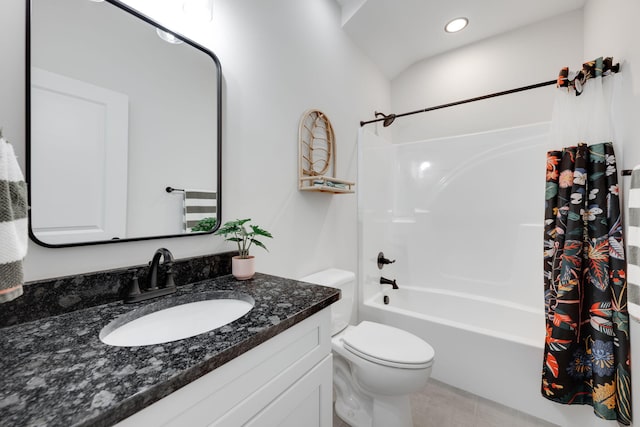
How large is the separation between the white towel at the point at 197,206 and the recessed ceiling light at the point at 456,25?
2322mm

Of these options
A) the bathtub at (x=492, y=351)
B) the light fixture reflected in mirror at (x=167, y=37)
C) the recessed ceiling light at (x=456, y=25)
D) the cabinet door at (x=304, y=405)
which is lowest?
the bathtub at (x=492, y=351)

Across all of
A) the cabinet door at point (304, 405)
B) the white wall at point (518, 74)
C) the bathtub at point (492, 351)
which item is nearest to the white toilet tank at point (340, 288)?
the bathtub at point (492, 351)

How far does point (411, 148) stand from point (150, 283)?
7.82 ft

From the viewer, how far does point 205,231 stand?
113cm

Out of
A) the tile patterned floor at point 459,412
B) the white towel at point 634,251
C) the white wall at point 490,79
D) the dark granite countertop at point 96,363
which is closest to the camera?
the dark granite countertop at point 96,363

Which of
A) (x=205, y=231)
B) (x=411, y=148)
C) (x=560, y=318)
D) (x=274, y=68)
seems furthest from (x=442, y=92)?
(x=205, y=231)

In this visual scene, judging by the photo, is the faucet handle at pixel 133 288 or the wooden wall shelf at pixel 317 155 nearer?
the faucet handle at pixel 133 288

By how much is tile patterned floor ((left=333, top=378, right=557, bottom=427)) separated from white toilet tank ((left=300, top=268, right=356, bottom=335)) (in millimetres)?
521

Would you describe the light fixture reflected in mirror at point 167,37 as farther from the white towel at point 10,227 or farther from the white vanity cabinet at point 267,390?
the white vanity cabinet at point 267,390

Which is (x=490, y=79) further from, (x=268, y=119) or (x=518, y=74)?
(x=268, y=119)

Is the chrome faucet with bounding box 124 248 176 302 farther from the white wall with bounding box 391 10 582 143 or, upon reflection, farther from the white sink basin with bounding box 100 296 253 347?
the white wall with bounding box 391 10 582 143

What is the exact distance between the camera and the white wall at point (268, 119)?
0.77 m

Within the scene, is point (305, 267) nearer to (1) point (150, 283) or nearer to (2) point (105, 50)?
(1) point (150, 283)

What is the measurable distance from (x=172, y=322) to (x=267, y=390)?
38 cm
